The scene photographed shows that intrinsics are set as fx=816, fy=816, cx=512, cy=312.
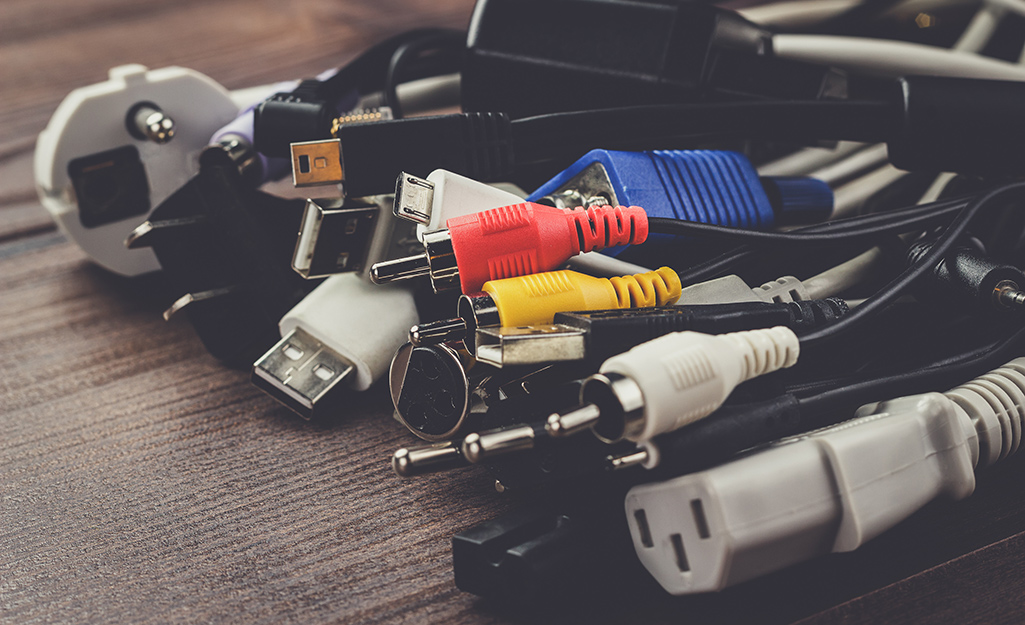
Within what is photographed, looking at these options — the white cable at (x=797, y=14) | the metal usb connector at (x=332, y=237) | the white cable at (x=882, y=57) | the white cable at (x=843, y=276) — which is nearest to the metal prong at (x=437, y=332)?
the metal usb connector at (x=332, y=237)

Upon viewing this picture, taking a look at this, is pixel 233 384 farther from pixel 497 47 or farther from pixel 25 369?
pixel 497 47

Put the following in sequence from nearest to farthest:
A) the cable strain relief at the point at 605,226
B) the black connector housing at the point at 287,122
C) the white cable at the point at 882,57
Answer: the cable strain relief at the point at 605,226, the black connector housing at the point at 287,122, the white cable at the point at 882,57

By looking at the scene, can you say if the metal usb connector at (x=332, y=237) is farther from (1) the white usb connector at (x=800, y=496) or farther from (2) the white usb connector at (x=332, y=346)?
(1) the white usb connector at (x=800, y=496)

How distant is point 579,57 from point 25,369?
41cm

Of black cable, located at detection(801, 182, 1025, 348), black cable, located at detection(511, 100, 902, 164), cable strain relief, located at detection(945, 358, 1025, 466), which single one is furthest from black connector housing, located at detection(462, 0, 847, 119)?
cable strain relief, located at detection(945, 358, 1025, 466)

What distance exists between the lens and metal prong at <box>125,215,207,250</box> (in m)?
0.48

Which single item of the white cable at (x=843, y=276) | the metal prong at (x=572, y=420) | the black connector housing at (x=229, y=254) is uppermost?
the metal prong at (x=572, y=420)

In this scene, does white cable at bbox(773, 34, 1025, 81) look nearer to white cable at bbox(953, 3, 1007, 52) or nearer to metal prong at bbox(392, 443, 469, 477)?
white cable at bbox(953, 3, 1007, 52)

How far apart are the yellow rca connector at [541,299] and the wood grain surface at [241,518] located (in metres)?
0.08

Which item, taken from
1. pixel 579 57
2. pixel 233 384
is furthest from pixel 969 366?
pixel 233 384

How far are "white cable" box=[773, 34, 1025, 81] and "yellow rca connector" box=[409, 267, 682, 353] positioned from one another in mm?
349

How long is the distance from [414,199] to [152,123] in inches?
10.5

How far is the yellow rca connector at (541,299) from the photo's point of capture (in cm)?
36

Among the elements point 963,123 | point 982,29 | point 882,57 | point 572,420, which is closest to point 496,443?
point 572,420
